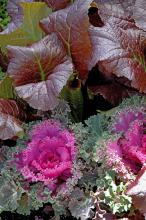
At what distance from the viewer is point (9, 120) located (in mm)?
1775

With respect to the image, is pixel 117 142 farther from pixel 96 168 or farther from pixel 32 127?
pixel 32 127

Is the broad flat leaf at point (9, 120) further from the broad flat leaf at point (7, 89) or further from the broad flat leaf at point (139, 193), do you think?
the broad flat leaf at point (139, 193)

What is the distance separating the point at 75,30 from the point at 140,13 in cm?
22

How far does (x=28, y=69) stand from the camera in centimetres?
185

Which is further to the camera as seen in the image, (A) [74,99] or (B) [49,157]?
(A) [74,99]

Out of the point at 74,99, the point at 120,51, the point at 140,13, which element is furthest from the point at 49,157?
the point at 140,13

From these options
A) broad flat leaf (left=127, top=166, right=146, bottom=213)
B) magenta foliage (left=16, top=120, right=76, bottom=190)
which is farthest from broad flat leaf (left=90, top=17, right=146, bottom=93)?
broad flat leaf (left=127, top=166, right=146, bottom=213)

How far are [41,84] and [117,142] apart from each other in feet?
0.97

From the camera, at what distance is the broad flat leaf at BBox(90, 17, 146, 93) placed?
1.79 m

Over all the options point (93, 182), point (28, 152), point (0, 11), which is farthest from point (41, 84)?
point (0, 11)

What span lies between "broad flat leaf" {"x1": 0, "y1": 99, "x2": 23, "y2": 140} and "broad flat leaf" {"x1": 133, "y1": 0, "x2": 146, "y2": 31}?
486 millimetres

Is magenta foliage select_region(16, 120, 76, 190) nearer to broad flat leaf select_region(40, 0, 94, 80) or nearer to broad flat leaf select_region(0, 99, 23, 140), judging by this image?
broad flat leaf select_region(0, 99, 23, 140)

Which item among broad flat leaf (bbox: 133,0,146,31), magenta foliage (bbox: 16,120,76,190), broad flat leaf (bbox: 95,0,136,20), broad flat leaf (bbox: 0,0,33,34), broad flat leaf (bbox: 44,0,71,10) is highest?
broad flat leaf (bbox: 133,0,146,31)

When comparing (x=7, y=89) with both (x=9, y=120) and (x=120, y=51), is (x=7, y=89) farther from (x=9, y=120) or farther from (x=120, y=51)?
(x=120, y=51)
